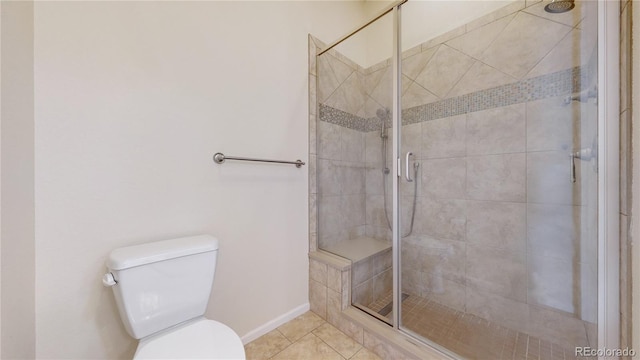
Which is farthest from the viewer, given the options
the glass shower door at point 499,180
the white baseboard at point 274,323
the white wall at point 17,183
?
the white baseboard at point 274,323

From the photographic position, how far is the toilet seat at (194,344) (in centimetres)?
74

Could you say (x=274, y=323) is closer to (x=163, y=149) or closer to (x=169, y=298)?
(x=169, y=298)

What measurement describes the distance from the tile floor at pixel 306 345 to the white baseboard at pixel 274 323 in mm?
22

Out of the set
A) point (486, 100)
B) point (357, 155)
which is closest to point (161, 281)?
point (357, 155)

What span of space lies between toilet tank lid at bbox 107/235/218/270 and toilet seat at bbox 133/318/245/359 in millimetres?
281

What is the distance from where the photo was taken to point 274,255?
4.81 feet

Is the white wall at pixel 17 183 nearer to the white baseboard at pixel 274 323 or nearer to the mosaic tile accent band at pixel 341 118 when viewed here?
the white baseboard at pixel 274 323

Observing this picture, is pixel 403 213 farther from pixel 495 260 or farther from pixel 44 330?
pixel 44 330

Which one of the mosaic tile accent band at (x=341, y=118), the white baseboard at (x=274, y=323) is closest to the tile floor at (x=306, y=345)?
the white baseboard at (x=274, y=323)

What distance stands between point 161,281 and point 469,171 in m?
1.79

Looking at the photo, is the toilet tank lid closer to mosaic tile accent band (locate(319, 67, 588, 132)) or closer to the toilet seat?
the toilet seat

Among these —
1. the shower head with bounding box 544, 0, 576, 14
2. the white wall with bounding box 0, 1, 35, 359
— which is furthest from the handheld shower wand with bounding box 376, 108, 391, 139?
the white wall with bounding box 0, 1, 35, 359

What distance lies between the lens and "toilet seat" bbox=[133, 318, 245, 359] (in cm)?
74

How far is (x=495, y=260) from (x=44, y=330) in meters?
2.19
